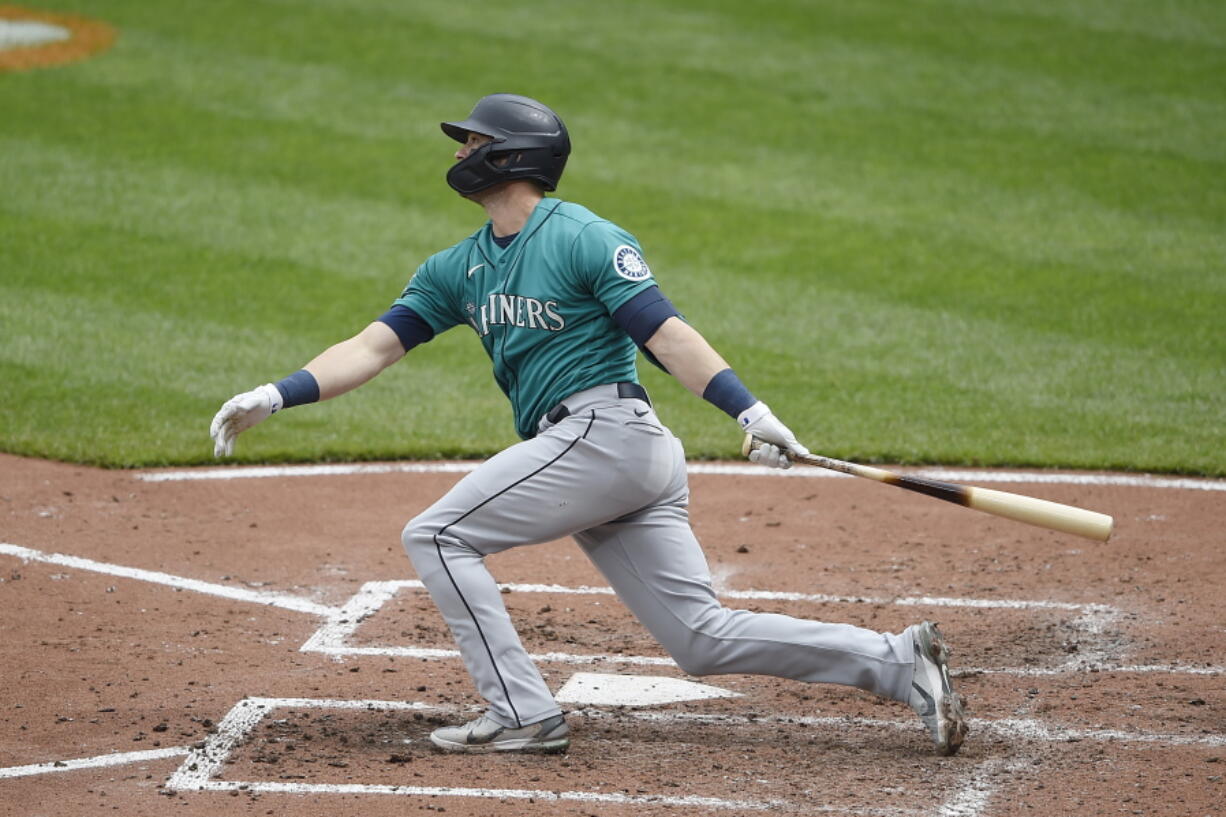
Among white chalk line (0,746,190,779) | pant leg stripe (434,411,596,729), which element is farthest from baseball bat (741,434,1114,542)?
white chalk line (0,746,190,779)

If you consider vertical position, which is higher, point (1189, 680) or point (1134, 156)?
point (1134, 156)

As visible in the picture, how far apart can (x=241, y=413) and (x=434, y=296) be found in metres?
0.69

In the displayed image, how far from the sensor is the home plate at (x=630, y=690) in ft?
16.4

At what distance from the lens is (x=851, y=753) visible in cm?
452

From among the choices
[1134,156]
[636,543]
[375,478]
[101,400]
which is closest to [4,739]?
[636,543]

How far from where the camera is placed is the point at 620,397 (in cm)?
453

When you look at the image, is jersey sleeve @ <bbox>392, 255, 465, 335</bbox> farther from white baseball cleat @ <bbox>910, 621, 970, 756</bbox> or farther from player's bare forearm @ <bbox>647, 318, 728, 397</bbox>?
white baseball cleat @ <bbox>910, 621, 970, 756</bbox>

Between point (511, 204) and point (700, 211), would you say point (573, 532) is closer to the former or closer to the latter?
point (511, 204)

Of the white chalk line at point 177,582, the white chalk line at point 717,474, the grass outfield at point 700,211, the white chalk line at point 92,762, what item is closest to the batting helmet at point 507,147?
the white chalk line at point 92,762

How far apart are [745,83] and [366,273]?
4.95m

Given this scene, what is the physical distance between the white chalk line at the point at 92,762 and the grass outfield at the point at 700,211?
3.51 metres

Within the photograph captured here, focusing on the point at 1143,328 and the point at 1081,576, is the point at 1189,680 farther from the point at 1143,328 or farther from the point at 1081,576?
the point at 1143,328

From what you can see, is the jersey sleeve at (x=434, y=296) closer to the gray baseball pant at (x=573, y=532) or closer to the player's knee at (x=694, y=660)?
the gray baseball pant at (x=573, y=532)

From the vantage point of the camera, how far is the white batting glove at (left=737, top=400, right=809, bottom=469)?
171 inches
